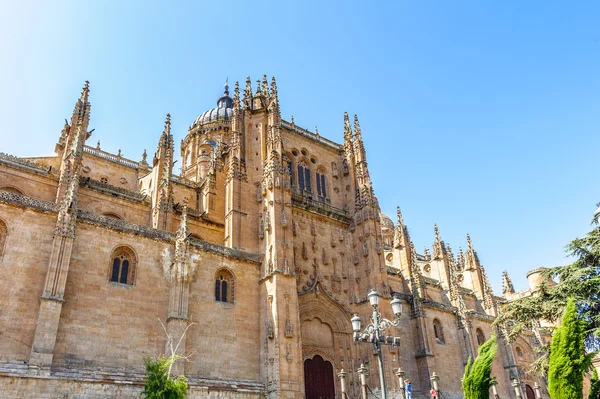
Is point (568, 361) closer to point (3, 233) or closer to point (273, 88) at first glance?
point (3, 233)

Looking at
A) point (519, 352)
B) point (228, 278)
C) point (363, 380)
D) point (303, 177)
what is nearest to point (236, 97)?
point (303, 177)

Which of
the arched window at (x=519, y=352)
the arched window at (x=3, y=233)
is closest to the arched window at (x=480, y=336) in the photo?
the arched window at (x=519, y=352)

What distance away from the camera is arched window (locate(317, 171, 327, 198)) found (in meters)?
36.6

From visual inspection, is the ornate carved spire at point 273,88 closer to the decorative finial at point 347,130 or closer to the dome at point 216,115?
the decorative finial at point 347,130

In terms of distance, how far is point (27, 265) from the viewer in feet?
66.3

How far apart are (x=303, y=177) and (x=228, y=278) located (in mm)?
12093

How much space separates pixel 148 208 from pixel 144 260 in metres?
8.00

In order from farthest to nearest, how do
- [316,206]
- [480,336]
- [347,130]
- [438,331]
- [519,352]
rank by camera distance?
[519,352]
[480,336]
[347,130]
[438,331]
[316,206]

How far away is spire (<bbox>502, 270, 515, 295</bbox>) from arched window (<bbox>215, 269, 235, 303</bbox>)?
3740 cm

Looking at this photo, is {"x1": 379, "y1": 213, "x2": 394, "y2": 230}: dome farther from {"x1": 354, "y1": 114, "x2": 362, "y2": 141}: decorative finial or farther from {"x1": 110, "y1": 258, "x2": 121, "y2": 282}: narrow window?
{"x1": 110, "y1": 258, "x2": 121, "y2": 282}: narrow window

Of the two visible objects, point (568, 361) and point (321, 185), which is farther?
point (321, 185)

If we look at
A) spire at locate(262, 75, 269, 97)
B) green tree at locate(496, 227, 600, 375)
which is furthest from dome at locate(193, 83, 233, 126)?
green tree at locate(496, 227, 600, 375)

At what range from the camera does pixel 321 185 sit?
121ft

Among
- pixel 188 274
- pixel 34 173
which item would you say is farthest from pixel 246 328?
pixel 34 173
